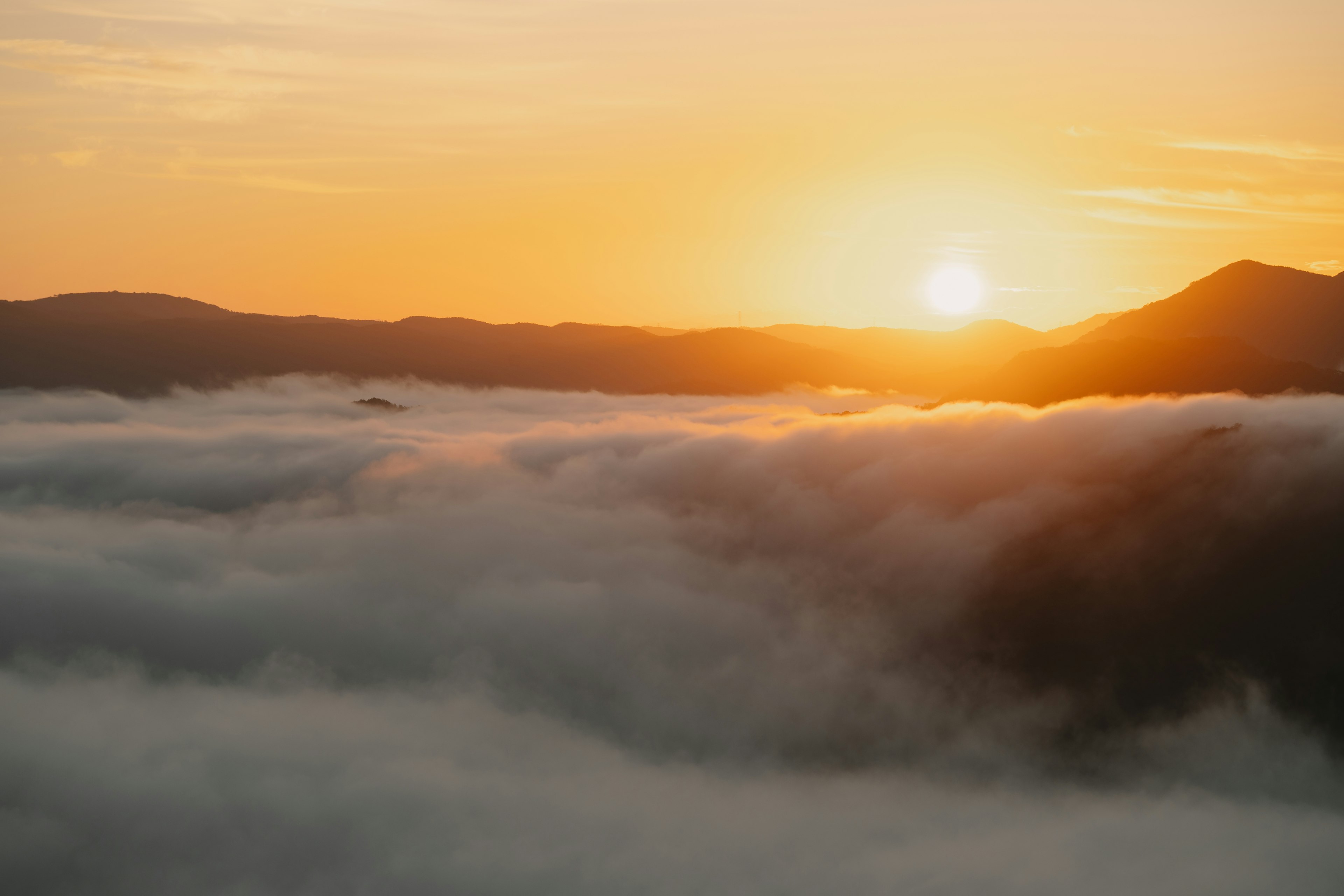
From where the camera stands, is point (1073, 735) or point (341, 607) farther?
point (341, 607)

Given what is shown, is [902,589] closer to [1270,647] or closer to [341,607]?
[1270,647]

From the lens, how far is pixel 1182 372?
181875 millimetres

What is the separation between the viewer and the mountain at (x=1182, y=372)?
579ft

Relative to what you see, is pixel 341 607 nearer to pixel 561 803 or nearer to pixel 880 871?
pixel 561 803

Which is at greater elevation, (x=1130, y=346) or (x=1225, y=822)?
(x=1130, y=346)

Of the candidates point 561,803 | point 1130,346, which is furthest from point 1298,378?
point 561,803

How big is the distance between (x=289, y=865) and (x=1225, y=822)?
126 metres

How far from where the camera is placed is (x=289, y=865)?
12344 centimetres

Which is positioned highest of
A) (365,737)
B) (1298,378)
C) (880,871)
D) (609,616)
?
(1298,378)

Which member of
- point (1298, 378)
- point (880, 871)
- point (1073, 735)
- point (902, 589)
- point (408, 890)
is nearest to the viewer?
point (408, 890)

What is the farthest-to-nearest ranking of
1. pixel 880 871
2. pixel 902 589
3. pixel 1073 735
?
pixel 902 589 < pixel 1073 735 < pixel 880 871

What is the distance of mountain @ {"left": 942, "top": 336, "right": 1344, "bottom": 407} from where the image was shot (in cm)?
17638

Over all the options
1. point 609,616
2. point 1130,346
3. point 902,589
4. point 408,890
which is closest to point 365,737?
point 408,890

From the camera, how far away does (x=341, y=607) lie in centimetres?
19500
